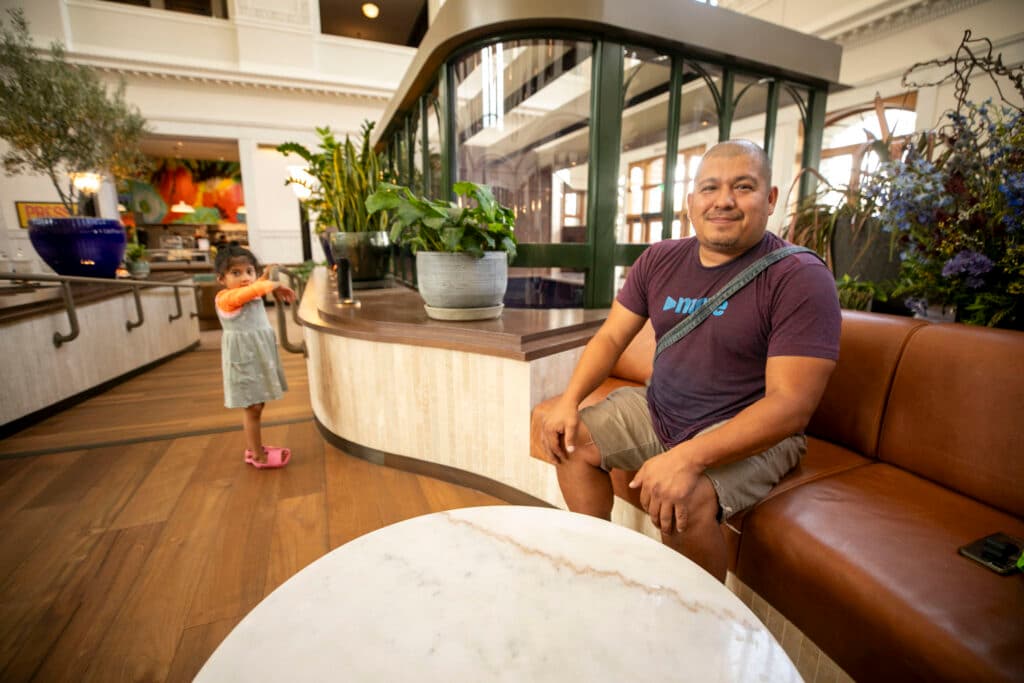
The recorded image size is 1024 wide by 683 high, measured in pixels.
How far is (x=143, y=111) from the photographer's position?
7.36 metres

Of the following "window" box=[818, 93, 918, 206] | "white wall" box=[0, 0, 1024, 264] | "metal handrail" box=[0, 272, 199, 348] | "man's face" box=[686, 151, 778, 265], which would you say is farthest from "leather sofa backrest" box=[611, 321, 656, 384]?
"white wall" box=[0, 0, 1024, 264]

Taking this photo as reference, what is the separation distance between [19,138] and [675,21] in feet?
14.2

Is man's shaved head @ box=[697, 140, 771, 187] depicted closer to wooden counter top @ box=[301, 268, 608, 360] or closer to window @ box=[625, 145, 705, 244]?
wooden counter top @ box=[301, 268, 608, 360]

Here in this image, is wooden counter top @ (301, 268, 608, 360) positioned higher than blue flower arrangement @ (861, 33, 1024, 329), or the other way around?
blue flower arrangement @ (861, 33, 1024, 329)

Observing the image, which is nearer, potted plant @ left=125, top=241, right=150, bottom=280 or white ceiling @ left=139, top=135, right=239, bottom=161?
potted plant @ left=125, top=241, right=150, bottom=280

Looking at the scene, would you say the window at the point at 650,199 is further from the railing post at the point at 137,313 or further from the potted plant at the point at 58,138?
the railing post at the point at 137,313

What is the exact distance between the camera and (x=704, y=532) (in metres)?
0.97

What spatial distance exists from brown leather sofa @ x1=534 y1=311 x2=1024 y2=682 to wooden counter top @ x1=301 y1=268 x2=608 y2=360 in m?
0.58

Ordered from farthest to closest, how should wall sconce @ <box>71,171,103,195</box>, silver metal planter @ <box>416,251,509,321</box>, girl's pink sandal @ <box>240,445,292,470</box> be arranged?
wall sconce @ <box>71,171,103,195</box> < girl's pink sandal @ <box>240,445,292,470</box> < silver metal planter @ <box>416,251,509,321</box>

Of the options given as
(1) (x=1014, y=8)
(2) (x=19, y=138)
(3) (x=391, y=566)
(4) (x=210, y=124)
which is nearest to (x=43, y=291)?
(2) (x=19, y=138)

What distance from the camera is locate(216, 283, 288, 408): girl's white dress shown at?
6.24ft

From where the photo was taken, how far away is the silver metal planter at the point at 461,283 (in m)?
1.78

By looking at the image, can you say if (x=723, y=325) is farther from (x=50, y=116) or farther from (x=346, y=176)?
(x=50, y=116)

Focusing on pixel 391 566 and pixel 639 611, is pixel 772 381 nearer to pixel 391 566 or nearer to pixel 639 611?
pixel 639 611
